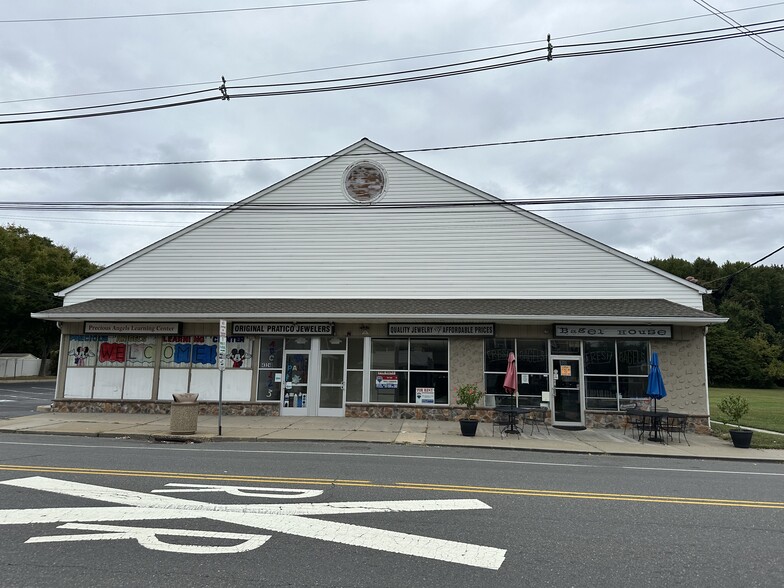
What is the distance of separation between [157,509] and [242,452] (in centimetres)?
513

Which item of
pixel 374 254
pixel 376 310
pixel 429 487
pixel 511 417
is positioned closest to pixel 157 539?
pixel 429 487

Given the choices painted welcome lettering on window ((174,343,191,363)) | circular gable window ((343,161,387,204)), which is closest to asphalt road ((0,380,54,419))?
painted welcome lettering on window ((174,343,191,363))

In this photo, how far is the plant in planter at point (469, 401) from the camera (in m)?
14.5

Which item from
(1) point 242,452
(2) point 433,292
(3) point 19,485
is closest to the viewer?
(3) point 19,485

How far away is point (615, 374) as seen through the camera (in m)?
17.2

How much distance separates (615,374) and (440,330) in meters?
6.07

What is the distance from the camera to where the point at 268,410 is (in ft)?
60.6

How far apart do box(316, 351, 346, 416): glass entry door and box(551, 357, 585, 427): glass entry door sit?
7.39 m

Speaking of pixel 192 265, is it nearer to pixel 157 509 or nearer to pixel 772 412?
pixel 157 509

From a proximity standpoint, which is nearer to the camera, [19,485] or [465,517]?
[465,517]

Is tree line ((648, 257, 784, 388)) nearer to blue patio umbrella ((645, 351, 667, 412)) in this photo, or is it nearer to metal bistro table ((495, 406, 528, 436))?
blue patio umbrella ((645, 351, 667, 412))

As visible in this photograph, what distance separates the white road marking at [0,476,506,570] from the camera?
16.9ft

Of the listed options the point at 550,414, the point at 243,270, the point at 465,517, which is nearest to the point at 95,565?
the point at 465,517

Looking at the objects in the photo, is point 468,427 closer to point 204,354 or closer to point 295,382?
point 295,382
